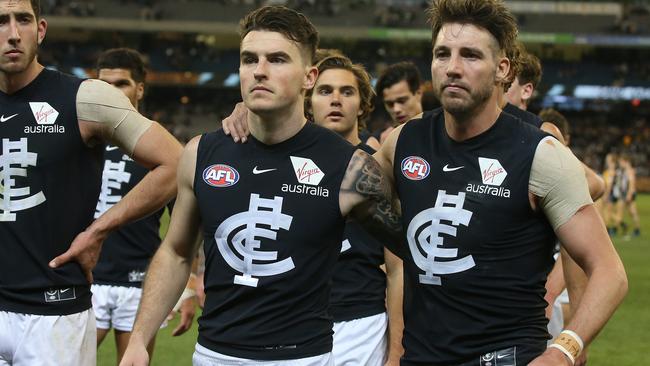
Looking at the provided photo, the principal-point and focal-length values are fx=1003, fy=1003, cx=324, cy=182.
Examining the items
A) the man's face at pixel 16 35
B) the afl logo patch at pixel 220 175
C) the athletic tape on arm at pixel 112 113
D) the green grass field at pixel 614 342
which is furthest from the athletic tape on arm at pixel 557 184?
the green grass field at pixel 614 342

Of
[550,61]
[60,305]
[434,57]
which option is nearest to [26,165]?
[60,305]

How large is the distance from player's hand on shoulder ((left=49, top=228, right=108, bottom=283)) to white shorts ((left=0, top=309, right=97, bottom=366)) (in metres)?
0.28

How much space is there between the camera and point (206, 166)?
14.4 feet

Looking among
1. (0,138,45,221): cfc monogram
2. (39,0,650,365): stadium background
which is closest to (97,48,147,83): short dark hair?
(0,138,45,221): cfc monogram

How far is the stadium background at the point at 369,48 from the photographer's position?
5812cm

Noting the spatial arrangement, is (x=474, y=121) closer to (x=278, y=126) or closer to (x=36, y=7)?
(x=278, y=126)

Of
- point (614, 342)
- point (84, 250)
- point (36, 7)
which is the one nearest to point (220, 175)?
point (84, 250)

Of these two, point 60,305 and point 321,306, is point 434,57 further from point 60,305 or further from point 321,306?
point 60,305

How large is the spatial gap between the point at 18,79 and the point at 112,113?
0.48m

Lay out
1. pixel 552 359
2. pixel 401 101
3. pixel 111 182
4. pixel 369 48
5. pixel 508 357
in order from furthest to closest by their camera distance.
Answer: pixel 369 48 < pixel 401 101 < pixel 111 182 < pixel 508 357 < pixel 552 359

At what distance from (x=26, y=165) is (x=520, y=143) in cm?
231

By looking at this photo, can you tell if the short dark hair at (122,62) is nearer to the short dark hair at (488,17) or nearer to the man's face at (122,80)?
the man's face at (122,80)

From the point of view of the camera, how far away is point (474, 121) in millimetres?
4230

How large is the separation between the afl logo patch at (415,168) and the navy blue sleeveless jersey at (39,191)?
162 centimetres
